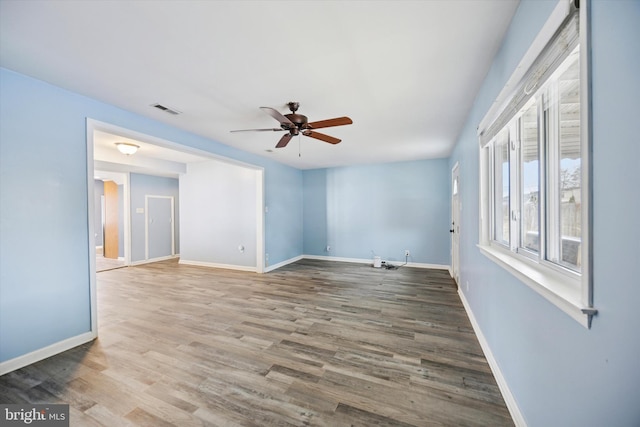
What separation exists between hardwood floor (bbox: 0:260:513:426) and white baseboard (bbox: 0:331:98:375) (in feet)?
0.23

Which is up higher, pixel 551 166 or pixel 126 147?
pixel 126 147

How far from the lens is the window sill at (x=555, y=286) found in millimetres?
873

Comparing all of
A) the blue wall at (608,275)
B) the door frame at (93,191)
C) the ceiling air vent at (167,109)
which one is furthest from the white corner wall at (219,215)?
the blue wall at (608,275)

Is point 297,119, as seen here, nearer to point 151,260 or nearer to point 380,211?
point 380,211

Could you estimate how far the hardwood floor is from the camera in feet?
5.32

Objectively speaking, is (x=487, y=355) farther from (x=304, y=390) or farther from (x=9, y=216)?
(x=9, y=216)

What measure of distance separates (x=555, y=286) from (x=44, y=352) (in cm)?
394

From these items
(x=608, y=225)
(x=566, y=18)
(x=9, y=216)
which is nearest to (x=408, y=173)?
(x=566, y=18)

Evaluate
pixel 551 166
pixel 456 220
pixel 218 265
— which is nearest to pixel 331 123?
pixel 551 166

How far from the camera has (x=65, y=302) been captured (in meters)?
2.43

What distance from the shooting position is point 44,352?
2.26 metres

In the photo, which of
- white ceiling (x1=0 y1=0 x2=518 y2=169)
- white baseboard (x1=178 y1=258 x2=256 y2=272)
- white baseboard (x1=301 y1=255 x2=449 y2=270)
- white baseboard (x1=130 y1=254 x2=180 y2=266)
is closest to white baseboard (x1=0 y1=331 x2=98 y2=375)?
white ceiling (x1=0 y1=0 x2=518 y2=169)

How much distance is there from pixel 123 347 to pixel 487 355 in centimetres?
346

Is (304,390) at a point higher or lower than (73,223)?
lower
